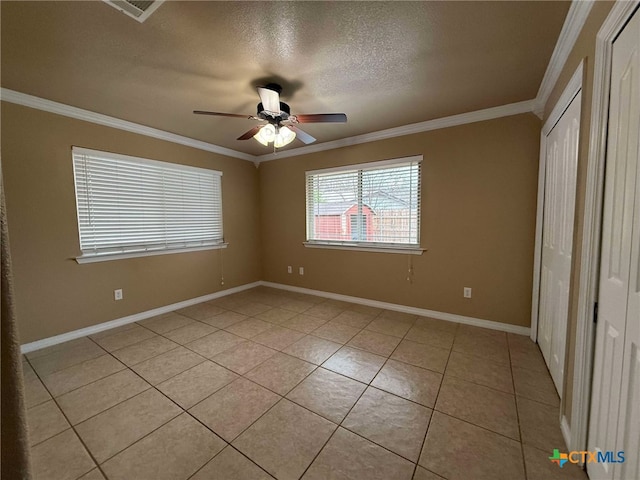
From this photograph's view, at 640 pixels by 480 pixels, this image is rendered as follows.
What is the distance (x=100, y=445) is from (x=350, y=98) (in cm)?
315

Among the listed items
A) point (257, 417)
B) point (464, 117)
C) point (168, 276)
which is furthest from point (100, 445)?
point (464, 117)

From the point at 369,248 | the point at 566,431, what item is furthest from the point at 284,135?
the point at 566,431

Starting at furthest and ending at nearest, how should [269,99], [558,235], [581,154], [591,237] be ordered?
[269,99] < [558,235] < [581,154] < [591,237]

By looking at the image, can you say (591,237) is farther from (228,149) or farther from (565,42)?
(228,149)

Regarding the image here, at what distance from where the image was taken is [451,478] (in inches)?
53.6

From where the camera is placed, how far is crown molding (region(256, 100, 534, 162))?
2.71 metres

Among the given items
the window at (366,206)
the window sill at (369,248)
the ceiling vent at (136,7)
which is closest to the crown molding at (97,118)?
the window at (366,206)

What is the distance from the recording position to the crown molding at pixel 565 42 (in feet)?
4.77

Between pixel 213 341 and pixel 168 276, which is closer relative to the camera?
pixel 213 341

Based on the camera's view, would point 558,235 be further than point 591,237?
Yes

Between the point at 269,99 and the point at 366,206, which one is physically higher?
the point at 269,99

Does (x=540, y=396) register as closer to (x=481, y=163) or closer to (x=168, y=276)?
(x=481, y=163)

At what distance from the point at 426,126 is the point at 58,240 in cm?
416

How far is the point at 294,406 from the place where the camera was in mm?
1853
